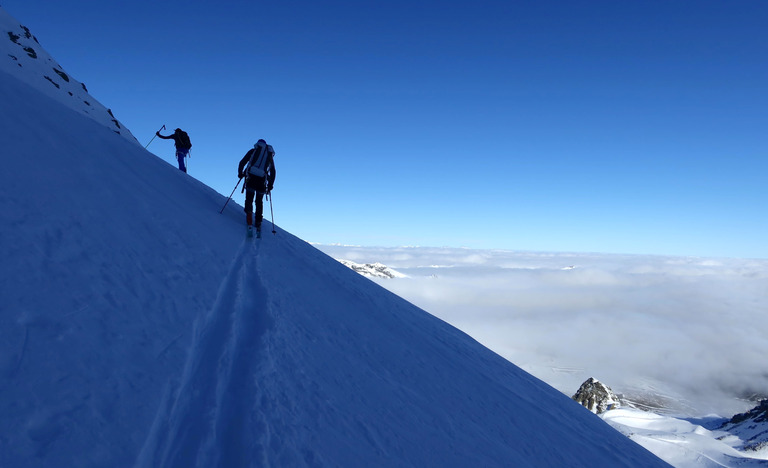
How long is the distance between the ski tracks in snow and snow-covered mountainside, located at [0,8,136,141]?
27593 millimetres

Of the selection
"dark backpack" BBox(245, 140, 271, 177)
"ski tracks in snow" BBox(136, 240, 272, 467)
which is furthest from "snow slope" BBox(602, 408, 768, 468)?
"ski tracks in snow" BBox(136, 240, 272, 467)

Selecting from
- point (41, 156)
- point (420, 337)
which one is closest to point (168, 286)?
point (41, 156)

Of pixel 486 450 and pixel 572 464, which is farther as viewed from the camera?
pixel 572 464

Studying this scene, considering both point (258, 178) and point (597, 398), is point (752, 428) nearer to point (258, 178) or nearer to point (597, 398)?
point (597, 398)

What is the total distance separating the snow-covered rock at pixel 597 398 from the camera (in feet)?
522

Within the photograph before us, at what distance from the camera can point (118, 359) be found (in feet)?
10.7

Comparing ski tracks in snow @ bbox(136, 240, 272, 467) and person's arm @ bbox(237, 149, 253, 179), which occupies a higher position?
person's arm @ bbox(237, 149, 253, 179)

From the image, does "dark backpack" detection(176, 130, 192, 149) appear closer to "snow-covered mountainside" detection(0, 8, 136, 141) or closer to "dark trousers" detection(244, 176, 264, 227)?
"dark trousers" detection(244, 176, 264, 227)

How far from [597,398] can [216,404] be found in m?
201

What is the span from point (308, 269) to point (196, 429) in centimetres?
681

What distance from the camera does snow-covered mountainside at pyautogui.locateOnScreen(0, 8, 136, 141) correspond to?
25.3m

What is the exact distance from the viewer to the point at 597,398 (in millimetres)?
160500

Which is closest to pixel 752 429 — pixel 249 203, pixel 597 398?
pixel 597 398

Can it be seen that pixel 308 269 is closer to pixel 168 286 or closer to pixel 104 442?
pixel 168 286
